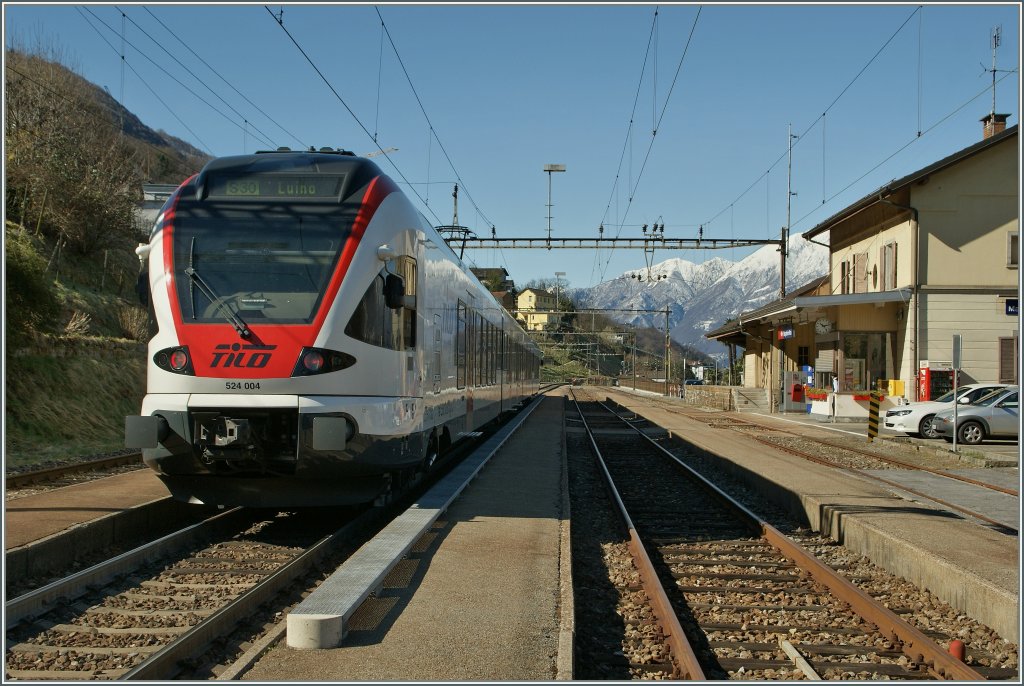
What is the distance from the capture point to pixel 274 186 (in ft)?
29.8

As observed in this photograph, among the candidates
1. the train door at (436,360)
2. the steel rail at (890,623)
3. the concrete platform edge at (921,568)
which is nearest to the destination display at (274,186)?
the train door at (436,360)

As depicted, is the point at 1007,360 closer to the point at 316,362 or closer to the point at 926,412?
the point at 926,412

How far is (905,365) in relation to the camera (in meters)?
29.2

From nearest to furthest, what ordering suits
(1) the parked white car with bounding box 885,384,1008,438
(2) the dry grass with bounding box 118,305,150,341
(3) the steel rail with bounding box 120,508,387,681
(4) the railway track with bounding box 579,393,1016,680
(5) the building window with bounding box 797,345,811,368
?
(3) the steel rail with bounding box 120,508,387,681, (4) the railway track with bounding box 579,393,1016,680, (1) the parked white car with bounding box 885,384,1008,438, (2) the dry grass with bounding box 118,305,150,341, (5) the building window with bounding box 797,345,811,368

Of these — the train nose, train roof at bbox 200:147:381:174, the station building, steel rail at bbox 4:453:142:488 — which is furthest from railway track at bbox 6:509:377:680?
the station building

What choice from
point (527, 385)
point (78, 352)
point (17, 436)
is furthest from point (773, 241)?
point (17, 436)

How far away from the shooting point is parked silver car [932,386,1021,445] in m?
21.9

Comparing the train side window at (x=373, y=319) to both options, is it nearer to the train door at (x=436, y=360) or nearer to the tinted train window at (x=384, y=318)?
the tinted train window at (x=384, y=318)

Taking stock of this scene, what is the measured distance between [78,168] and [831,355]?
2701 cm

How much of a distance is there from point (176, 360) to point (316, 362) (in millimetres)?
1352

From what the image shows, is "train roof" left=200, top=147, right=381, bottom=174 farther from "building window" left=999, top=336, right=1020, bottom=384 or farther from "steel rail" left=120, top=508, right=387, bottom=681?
"building window" left=999, top=336, right=1020, bottom=384

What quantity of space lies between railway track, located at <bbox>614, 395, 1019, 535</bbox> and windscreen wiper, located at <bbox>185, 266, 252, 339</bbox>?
9.00 meters

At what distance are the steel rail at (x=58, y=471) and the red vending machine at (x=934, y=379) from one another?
2286 centimetres

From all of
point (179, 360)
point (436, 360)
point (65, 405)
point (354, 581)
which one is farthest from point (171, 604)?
point (65, 405)
